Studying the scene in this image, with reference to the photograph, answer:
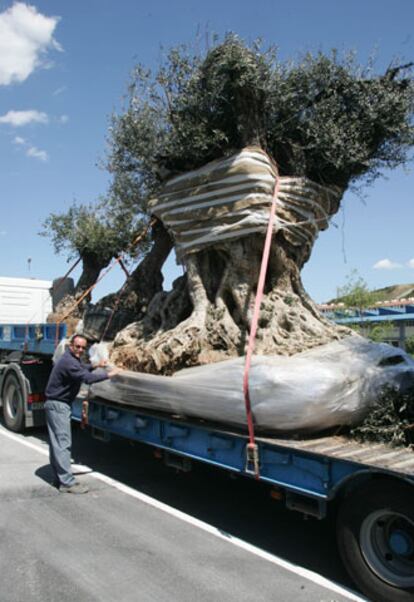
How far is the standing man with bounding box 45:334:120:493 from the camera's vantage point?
5.92m

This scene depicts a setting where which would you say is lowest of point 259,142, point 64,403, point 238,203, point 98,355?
point 64,403

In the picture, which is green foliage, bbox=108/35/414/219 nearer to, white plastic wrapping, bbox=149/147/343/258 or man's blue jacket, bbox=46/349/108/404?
white plastic wrapping, bbox=149/147/343/258

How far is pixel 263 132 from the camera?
251 inches

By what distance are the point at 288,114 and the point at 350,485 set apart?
4698 mm

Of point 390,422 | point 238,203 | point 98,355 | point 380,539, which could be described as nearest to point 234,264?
point 238,203

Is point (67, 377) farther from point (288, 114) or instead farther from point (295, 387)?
point (288, 114)

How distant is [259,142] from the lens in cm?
624

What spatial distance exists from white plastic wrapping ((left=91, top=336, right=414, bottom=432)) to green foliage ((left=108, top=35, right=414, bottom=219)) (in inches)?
104

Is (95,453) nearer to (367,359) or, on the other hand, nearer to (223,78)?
(367,359)

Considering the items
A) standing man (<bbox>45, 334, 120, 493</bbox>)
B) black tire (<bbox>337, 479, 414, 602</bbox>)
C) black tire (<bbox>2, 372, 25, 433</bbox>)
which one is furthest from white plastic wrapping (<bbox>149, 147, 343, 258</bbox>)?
black tire (<bbox>2, 372, 25, 433</bbox>)

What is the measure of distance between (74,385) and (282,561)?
124 inches

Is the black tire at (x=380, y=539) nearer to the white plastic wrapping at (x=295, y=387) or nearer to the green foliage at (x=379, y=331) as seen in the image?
the white plastic wrapping at (x=295, y=387)

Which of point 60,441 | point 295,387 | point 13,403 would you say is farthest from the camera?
point 13,403

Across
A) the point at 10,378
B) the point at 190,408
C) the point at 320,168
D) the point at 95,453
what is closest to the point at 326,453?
the point at 190,408
